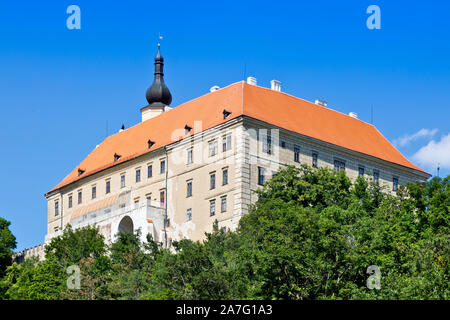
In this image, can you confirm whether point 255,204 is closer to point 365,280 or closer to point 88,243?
point 88,243

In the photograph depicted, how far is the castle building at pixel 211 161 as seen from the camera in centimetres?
7694

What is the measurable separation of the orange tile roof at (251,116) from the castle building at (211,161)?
4.9 inches

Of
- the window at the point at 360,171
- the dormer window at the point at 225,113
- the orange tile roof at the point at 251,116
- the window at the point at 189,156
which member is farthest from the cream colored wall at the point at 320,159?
the window at the point at 189,156

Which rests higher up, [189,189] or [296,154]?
[296,154]

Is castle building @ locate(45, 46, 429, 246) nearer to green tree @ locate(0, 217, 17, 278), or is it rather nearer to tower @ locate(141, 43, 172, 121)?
green tree @ locate(0, 217, 17, 278)

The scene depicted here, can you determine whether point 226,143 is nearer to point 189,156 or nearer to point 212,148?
point 212,148

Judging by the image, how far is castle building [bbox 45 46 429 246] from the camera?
7694cm

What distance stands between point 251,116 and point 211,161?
4268 millimetres

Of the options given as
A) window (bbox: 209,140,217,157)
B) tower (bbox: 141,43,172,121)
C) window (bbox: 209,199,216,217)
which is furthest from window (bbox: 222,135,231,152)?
tower (bbox: 141,43,172,121)

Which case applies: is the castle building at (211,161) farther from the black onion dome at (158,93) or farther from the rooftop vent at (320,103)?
the black onion dome at (158,93)

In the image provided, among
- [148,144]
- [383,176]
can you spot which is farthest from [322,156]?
[148,144]

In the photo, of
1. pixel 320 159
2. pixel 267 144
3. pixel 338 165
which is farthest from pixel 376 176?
pixel 267 144

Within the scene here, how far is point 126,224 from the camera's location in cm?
8188
